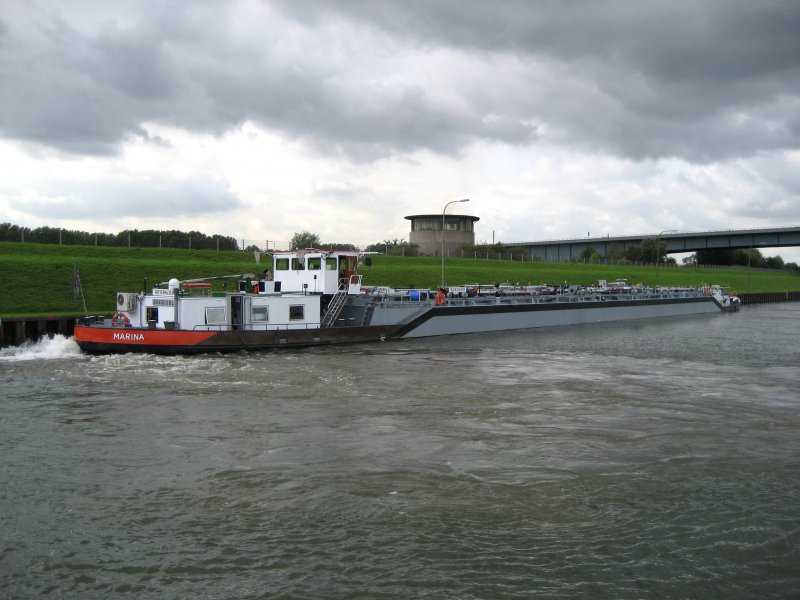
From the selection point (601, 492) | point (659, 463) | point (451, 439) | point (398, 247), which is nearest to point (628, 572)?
point (601, 492)

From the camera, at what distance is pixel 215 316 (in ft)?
95.3

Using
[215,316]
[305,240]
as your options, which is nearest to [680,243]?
[305,240]

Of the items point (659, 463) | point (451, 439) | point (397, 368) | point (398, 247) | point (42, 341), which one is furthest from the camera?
point (398, 247)

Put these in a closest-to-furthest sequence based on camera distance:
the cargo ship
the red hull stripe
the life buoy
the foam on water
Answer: the foam on water
the red hull stripe
the cargo ship
the life buoy

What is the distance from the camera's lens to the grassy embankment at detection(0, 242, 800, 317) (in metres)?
39.8

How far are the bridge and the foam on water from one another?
273 ft

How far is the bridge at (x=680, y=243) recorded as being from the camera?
4016 inches

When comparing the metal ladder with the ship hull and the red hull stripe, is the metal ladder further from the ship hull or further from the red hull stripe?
the red hull stripe

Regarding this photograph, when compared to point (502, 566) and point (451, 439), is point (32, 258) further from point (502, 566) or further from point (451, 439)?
point (502, 566)

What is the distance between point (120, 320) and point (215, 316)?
3.89 m

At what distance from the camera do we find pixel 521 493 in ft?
37.5

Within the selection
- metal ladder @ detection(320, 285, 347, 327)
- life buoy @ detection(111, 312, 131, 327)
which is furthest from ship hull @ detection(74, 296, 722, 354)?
metal ladder @ detection(320, 285, 347, 327)

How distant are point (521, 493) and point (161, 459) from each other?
7153 mm

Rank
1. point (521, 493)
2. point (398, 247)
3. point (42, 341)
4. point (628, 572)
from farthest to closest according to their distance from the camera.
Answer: point (398, 247) < point (42, 341) < point (521, 493) < point (628, 572)
